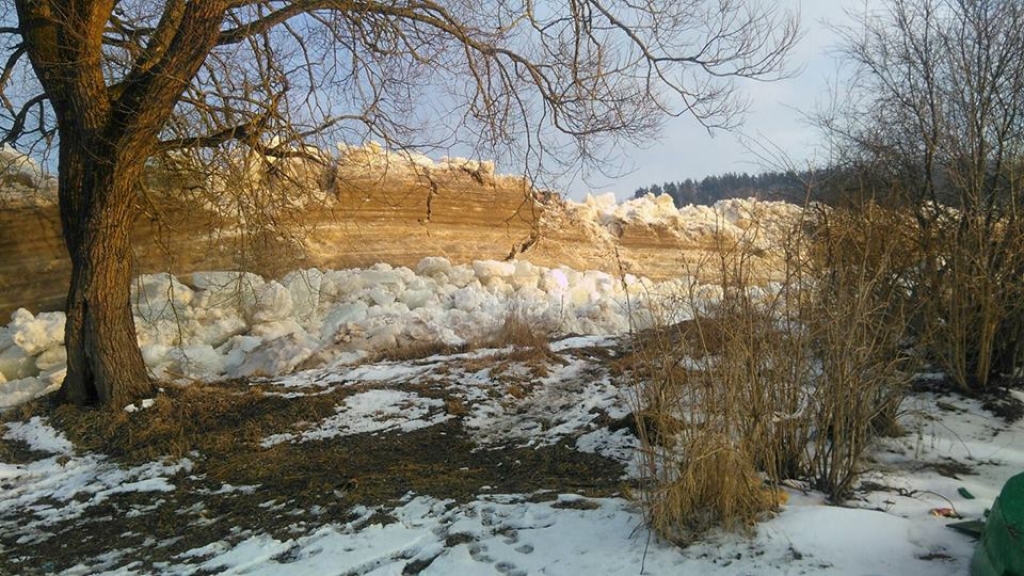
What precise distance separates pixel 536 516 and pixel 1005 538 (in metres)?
2.14

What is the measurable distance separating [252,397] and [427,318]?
12.6ft

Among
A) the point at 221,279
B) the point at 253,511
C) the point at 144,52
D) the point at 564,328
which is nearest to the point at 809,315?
the point at 253,511

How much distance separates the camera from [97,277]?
6.93 metres

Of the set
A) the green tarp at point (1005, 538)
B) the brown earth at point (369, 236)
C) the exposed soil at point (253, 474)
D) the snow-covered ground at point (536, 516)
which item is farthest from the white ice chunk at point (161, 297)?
the green tarp at point (1005, 538)

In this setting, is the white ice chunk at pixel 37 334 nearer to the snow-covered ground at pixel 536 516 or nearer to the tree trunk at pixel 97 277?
the tree trunk at pixel 97 277

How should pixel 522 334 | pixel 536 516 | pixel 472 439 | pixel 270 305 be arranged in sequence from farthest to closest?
pixel 270 305
pixel 522 334
pixel 472 439
pixel 536 516

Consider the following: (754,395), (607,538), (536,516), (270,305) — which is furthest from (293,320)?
(754,395)

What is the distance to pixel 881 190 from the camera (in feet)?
23.2

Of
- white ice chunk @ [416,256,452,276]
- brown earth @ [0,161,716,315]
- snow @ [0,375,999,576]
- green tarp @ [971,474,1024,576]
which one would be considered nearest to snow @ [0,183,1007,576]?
snow @ [0,375,999,576]

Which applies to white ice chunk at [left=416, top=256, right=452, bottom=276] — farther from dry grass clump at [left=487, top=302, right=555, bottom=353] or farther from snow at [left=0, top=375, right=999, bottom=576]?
snow at [left=0, top=375, right=999, bottom=576]

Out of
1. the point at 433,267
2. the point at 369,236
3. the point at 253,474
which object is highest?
the point at 369,236

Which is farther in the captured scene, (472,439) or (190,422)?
(190,422)

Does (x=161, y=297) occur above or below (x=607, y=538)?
above

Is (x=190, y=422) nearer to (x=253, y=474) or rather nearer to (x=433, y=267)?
(x=253, y=474)
